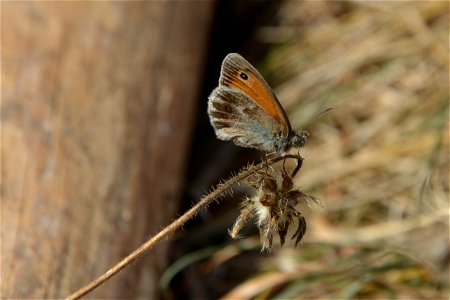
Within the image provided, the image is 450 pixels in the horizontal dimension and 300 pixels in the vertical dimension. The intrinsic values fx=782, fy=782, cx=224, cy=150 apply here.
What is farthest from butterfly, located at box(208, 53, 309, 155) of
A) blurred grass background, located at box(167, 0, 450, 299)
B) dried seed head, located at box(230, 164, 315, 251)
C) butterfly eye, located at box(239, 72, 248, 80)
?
blurred grass background, located at box(167, 0, 450, 299)

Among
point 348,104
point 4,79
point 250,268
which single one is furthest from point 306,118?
point 4,79

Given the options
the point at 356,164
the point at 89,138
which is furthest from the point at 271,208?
the point at 356,164

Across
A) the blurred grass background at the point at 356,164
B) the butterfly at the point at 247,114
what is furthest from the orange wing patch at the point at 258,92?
the blurred grass background at the point at 356,164

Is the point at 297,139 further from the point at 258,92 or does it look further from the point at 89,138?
the point at 89,138

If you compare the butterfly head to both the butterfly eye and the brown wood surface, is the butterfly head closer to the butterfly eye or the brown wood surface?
the butterfly eye

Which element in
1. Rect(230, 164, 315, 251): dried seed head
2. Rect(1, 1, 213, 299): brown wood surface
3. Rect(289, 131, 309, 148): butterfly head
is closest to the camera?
Rect(230, 164, 315, 251): dried seed head

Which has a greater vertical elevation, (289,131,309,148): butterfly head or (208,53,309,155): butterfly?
(208,53,309,155): butterfly

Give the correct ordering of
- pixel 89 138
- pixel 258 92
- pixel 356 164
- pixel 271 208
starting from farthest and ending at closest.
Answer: pixel 356 164 → pixel 89 138 → pixel 258 92 → pixel 271 208
